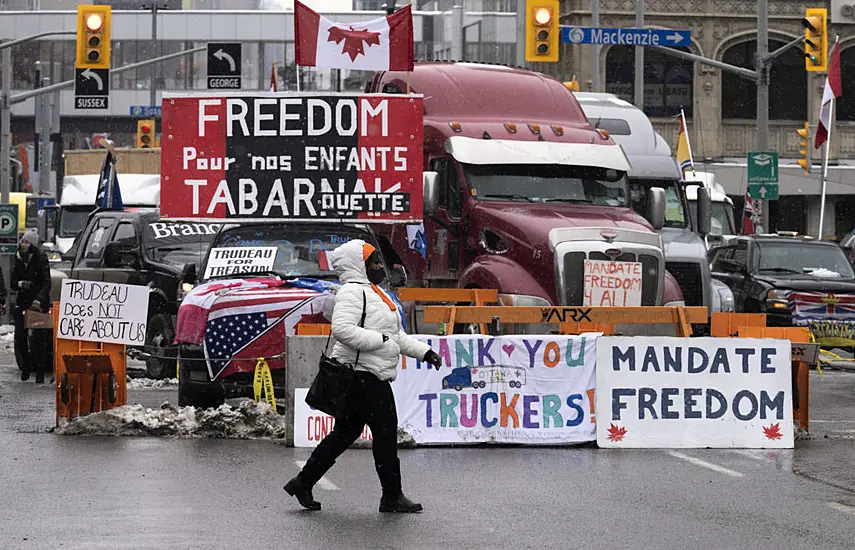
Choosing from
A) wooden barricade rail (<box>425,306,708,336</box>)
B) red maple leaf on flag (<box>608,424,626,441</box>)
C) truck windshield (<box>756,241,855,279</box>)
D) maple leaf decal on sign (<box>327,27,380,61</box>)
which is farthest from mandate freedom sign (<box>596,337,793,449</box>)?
truck windshield (<box>756,241,855,279</box>)

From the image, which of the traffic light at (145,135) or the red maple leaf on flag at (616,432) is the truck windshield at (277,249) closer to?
the red maple leaf on flag at (616,432)

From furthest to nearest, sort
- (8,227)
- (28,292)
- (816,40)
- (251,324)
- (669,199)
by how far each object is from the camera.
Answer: (816,40), (8,227), (669,199), (28,292), (251,324)

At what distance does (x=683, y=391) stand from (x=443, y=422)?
2.07 meters

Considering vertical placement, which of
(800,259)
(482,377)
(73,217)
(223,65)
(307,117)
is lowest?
(482,377)

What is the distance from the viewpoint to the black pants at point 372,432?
10039 mm

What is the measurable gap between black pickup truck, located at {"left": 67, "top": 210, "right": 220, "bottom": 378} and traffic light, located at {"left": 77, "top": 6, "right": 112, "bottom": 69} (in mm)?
9369

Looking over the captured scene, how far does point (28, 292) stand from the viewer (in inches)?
817

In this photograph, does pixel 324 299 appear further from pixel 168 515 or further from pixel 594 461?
pixel 168 515

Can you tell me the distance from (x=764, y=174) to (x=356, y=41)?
13.0 meters

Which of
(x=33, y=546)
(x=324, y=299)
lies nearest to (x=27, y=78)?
(x=324, y=299)

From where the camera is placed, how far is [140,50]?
8219 centimetres

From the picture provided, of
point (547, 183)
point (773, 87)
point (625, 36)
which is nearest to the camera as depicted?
point (547, 183)

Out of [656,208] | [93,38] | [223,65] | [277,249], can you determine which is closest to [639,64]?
[223,65]

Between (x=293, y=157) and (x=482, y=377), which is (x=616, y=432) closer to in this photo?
(x=482, y=377)
